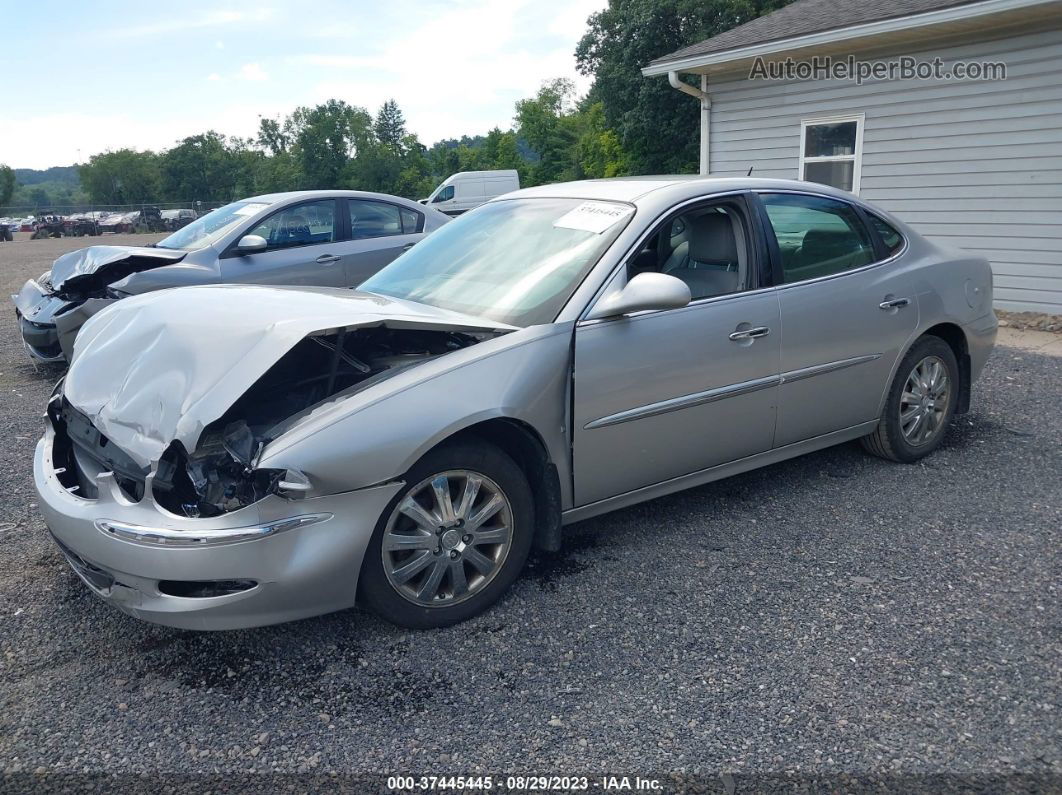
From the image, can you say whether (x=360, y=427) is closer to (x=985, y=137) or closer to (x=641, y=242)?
(x=641, y=242)

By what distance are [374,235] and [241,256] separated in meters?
1.36

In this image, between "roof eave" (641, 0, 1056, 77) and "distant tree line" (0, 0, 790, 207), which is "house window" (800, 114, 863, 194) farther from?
"distant tree line" (0, 0, 790, 207)

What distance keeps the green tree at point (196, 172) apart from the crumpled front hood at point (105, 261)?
286 feet

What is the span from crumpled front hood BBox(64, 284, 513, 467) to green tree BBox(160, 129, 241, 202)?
91989 millimetres

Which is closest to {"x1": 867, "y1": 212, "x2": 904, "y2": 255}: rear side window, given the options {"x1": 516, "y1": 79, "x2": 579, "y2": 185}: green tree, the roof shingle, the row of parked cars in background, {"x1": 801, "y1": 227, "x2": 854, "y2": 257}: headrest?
{"x1": 801, "y1": 227, "x2": 854, "y2": 257}: headrest

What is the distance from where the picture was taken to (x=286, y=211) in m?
8.01

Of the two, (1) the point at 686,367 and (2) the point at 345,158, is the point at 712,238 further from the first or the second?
(2) the point at 345,158

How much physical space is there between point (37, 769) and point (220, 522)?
84 centimetres

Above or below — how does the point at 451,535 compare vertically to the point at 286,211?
below

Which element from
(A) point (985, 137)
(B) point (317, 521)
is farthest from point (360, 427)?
(A) point (985, 137)

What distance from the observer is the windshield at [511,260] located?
11.6ft

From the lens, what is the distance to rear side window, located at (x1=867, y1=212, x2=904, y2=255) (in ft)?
15.1

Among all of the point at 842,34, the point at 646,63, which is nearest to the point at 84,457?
the point at 842,34

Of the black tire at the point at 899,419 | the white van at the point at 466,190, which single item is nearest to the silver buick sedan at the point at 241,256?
the black tire at the point at 899,419
